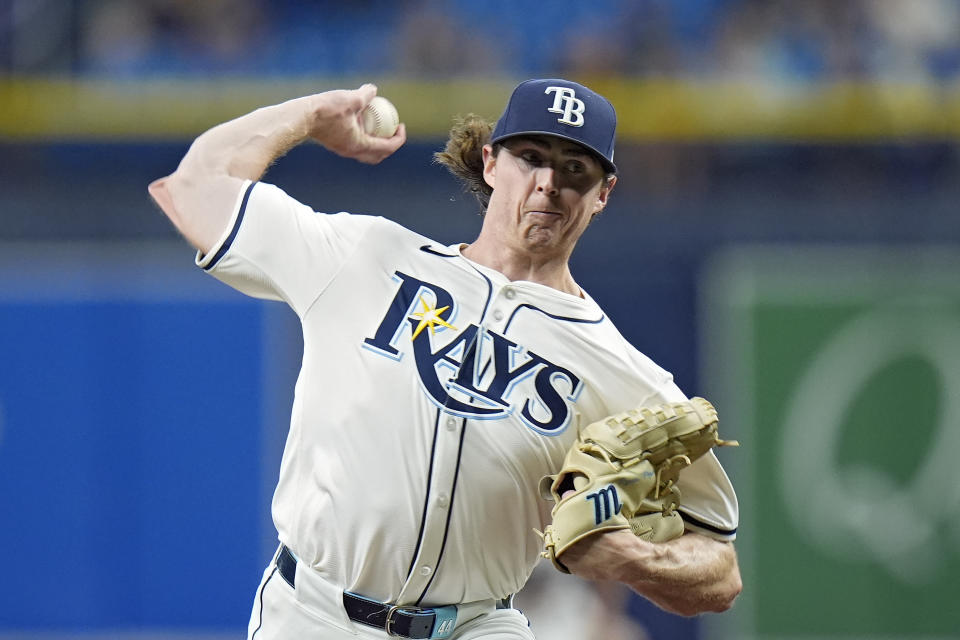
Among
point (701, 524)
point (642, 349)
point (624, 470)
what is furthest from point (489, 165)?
point (642, 349)

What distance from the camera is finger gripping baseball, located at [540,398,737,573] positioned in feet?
10.3

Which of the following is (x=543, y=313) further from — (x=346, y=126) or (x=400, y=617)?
(x=400, y=617)

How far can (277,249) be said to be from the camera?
11.0 ft

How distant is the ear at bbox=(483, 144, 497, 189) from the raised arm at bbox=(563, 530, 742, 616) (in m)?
0.94

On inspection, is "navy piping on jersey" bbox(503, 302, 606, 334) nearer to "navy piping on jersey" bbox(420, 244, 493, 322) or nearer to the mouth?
"navy piping on jersey" bbox(420, 244, 493, 322)

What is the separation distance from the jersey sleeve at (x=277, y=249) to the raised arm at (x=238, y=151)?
0.12 feet

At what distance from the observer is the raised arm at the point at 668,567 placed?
10.4 feet

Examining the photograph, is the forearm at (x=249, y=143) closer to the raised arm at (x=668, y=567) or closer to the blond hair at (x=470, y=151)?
the blond hair at (x=470, y=151)

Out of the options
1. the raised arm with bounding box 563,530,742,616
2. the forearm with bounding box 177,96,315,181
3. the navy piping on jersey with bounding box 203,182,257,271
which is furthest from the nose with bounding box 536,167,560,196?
the raised arm with bounding box 563,530,742,616

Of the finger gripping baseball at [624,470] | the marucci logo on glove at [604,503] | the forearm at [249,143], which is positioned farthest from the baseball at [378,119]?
the marucci logo on glove at [604,503]

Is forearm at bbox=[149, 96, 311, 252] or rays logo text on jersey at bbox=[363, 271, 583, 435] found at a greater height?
Answer: forearm at bbox=[149, 96, 311, 252]

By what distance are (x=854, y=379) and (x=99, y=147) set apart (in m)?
4.27

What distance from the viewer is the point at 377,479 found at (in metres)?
3.26

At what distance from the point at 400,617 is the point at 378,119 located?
120 centimetres
